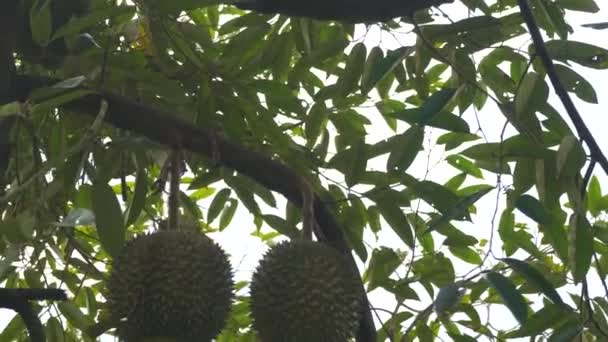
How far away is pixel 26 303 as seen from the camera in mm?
1209

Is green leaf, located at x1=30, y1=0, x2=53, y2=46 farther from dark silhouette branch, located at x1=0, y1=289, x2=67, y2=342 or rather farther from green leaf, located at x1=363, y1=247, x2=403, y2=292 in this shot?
green leaf, located at x1=363, y1=247, x2=403, y2=292

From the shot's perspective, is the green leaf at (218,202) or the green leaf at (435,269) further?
the green leaf at (218,202)

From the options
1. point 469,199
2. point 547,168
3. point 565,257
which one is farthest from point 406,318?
point 469,199

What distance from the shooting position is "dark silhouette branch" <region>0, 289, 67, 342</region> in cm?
117

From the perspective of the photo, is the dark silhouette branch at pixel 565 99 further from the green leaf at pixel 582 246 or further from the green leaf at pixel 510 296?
the green leaf at pixel 510 296

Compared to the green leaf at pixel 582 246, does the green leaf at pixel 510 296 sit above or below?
below

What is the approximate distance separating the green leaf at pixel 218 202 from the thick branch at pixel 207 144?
553 mm

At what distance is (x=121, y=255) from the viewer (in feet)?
3.38

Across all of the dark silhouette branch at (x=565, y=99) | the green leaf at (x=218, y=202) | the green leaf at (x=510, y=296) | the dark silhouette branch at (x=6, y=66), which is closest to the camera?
the green leaf at (x=510, y=296)

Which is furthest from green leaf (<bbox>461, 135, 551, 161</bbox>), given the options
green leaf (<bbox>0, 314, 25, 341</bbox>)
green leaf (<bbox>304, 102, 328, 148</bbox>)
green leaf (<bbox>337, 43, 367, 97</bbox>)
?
green leaf (<bbox>0, 314, 25, 341</bbox>)

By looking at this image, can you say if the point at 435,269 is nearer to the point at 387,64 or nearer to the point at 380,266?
the point at 380,266

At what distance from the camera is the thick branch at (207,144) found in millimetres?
1119

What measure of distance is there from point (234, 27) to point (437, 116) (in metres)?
0.47

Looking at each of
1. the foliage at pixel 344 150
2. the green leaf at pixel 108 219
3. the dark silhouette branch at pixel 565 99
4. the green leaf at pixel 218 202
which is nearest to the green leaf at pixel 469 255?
the foliage at pixel 344 150
